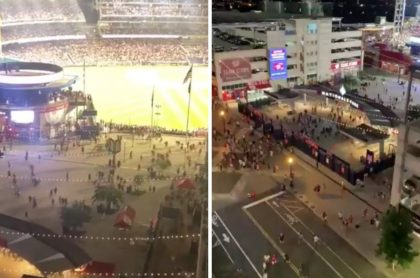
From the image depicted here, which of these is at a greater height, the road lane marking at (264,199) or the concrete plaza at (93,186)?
the concrete plaza at (93,186)

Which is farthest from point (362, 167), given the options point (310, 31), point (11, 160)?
point (310, 31)

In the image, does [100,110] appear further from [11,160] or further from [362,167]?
[362,167]

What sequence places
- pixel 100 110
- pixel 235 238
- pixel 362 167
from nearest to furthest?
pixel 100 110, pixel 235 238, pixel 362 167

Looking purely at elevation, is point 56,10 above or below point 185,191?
above

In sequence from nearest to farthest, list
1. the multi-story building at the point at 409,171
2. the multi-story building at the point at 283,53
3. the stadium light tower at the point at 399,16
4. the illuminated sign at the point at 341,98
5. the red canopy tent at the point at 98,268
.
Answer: the red canopy tent at the point at 98,268 < the multi-story building at the point at 409,171 < the illuminated sign at the point at 341,98 < the multi-story building at the point at 283,53 < the stadium light tower at the point at 399,16

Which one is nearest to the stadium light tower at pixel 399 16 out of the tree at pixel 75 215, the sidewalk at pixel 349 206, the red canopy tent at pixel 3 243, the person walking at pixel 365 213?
the sidewalk at pixel 349 206

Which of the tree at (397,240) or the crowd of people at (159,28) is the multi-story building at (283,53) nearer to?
the tree at (397,240)
